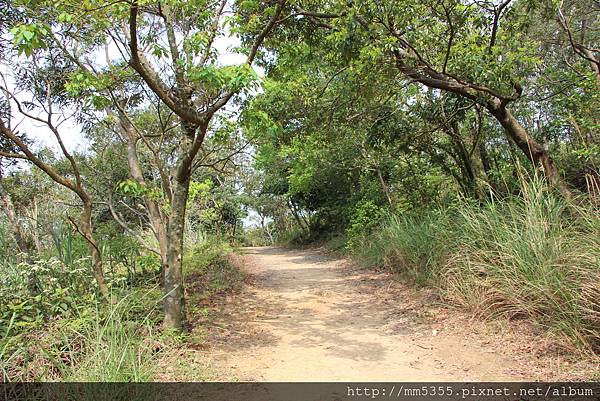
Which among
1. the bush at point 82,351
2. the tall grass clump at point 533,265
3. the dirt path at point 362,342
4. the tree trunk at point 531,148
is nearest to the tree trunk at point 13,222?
the bush at point 82,351

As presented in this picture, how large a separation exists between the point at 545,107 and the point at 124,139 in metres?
10.7

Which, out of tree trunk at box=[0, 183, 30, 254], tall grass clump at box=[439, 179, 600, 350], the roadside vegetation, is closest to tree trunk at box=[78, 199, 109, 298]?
the roadside vegetation

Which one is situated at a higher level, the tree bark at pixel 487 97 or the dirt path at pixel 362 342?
the tree bark at pixel 487 97

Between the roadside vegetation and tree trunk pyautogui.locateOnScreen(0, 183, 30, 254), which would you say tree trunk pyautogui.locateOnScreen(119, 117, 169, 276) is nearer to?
the roadside vegetation

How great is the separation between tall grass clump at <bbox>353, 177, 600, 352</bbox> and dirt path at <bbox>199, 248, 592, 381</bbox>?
1.08 ft

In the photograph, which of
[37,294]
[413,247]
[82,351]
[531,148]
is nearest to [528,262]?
[531,148]

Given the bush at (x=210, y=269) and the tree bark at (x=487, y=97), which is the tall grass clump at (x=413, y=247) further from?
the bush at (x=210, y=269)

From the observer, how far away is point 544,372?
11.5 ft

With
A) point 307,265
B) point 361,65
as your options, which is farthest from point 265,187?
point 361,65

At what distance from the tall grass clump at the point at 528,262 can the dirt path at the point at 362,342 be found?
33 centimetres

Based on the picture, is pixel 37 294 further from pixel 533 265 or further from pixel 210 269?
pixel 210 269

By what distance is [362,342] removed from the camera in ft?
15.9

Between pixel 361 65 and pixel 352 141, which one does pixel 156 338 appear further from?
pixel 352 141

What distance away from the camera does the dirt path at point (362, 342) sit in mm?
3812
